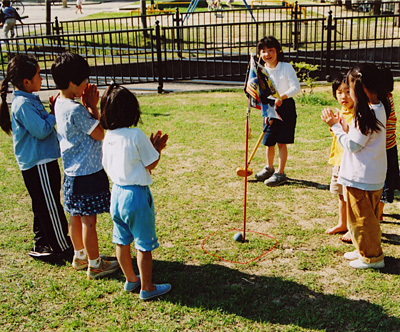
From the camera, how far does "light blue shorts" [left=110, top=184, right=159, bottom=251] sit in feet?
12.1

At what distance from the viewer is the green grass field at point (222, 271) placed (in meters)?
3.76

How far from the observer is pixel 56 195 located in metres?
4.50

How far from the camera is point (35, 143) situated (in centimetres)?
432

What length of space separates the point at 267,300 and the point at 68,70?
→ 2325 millimetres

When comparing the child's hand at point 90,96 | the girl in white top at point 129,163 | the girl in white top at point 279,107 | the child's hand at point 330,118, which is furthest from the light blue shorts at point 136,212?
the girl in white top at point 279,107

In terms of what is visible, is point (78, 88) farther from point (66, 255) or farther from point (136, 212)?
point (66, 255)

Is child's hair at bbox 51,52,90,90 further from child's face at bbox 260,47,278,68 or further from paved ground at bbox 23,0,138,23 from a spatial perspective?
paved ground at bbox 23,0,138,23

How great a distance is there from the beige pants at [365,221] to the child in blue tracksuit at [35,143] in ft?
8.14

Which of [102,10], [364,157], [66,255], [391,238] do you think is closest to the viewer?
[364,157]

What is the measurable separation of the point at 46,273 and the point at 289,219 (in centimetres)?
243

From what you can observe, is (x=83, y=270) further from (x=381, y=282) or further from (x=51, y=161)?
(x=381, y=282)

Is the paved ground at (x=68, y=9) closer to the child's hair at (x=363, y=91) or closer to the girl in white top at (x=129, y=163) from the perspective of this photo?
the girl in white top at (x=129, y=163)

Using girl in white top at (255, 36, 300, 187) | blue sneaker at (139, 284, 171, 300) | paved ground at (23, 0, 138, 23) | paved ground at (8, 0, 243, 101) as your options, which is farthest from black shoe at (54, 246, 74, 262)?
paved ground at (23, 0, 138, 23)

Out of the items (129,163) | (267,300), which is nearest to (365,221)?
(267,300)
